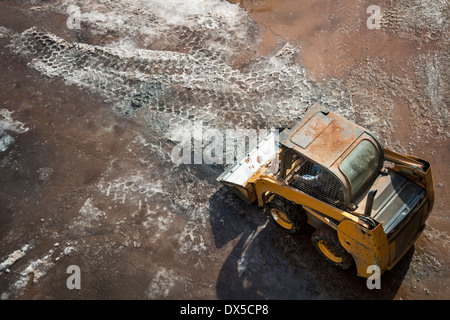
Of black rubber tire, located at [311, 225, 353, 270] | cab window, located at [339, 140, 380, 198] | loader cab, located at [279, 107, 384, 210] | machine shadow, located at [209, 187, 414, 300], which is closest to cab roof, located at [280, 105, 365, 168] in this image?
loader cab, located at [279, 107, 384, 210]

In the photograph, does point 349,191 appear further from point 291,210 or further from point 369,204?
point 291,210

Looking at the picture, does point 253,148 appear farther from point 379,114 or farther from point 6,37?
point 6,37

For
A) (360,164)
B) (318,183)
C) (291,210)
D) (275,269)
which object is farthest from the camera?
(275,269)

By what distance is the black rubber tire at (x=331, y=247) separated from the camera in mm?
6535

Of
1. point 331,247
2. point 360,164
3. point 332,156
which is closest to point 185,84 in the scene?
point 332,156

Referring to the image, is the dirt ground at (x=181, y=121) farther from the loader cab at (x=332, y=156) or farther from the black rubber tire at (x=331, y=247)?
the loader cab at (x=332, y=156)

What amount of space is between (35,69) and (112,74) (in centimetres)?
232

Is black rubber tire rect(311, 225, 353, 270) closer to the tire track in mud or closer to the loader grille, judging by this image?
the loader grille

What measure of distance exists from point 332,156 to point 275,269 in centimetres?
233

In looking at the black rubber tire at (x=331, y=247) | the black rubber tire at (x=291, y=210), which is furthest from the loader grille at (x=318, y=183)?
the black rubber tire at (x=331, y=247)

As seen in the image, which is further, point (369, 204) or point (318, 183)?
point (318, 183)

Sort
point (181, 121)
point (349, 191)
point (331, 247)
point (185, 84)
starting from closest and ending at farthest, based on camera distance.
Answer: point (349, 191) → point (331, 247) → point (181, 121) → point (185, 84)

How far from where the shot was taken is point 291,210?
7.01 meters
